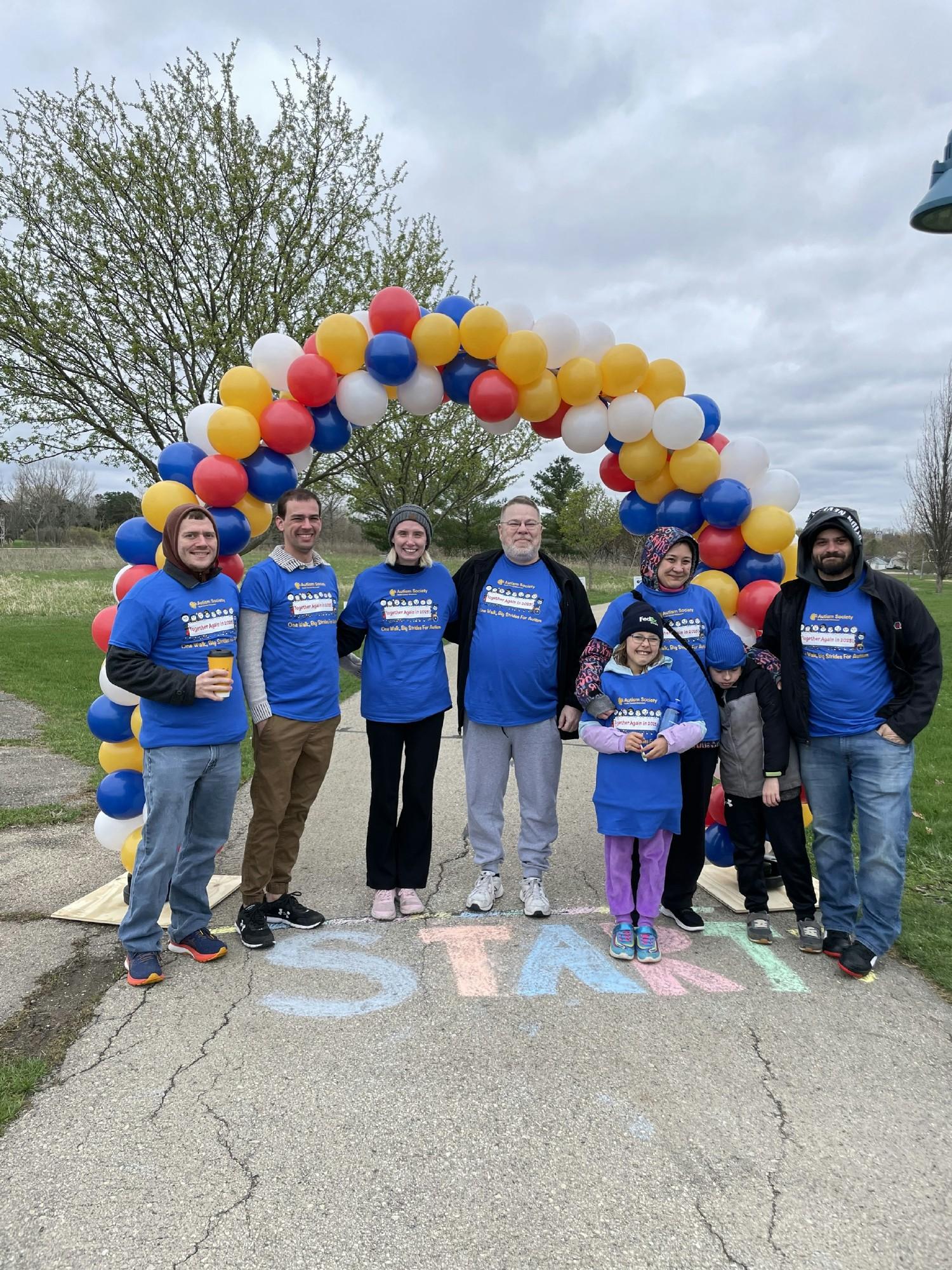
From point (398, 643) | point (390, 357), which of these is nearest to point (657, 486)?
point (390, 357)

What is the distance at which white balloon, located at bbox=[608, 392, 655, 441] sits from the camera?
4.38 m

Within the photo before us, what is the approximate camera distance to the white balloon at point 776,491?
4465 millimetres

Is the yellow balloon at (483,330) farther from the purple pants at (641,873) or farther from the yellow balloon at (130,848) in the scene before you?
the yellow balloon at (130,848)

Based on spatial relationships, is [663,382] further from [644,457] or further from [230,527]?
[230,527]

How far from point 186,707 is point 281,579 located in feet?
2.51

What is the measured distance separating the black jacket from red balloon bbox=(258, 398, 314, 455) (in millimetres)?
1144

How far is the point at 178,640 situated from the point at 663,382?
2.96 meters

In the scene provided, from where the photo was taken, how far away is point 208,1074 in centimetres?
272

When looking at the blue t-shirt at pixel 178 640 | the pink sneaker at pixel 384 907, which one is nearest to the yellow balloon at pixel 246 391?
the blue t-shirt at pixel 178 640

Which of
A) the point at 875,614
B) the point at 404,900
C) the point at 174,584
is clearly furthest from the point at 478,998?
the point at 875,614

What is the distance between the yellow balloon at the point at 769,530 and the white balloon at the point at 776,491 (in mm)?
73

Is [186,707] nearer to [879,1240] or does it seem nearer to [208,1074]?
[208,1074]

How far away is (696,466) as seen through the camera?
439 centimetres

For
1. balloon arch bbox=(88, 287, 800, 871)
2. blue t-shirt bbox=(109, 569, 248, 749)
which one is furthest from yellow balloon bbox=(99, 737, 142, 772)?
blue t-shirt bbox=(109, 569, 248, 749)
